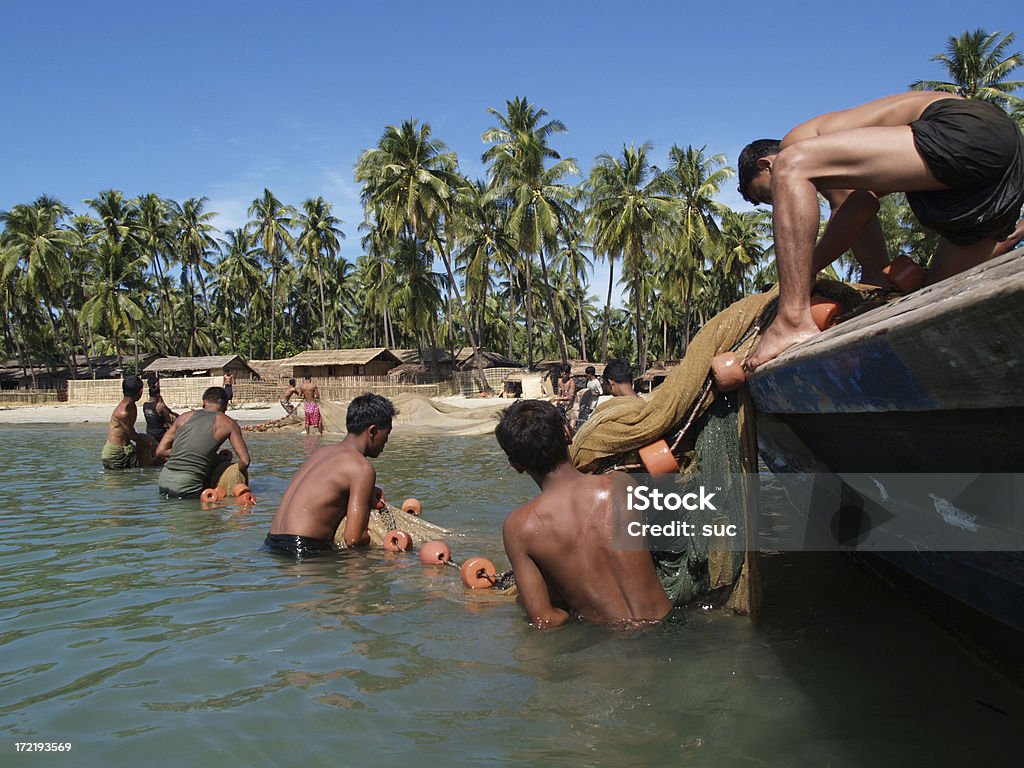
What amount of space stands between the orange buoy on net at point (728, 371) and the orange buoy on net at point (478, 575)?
204 cm

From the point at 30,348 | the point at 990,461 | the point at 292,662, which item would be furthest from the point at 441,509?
the point at 30,348

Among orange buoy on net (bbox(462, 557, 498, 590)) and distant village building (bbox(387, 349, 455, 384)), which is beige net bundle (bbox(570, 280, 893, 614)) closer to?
orange buoy on net (bbox(462, 557, 498, 590))

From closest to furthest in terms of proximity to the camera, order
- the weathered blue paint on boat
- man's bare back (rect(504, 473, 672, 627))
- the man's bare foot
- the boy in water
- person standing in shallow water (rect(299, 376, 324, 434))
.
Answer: the weathered blue paint on boat → the man's bare foot → man's bare back (rect(504, 473, 672, 627)) → the boy in water → person standing in shallow water (rect(299, 376, 324, 434))

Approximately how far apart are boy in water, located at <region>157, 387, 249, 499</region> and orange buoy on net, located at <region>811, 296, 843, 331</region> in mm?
6409

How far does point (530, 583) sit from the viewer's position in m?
3.38

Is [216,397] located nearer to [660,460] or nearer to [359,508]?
[359,508]

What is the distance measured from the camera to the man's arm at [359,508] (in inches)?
199

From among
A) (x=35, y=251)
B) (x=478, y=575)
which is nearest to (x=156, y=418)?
(x=478, y=575)

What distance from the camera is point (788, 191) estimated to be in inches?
103

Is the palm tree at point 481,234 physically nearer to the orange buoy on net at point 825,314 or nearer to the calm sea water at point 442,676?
the calm sea water at point 442,676

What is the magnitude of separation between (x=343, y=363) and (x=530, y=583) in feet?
124

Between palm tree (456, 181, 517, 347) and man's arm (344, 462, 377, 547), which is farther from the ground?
palm tree (456, 181, 517, 347)

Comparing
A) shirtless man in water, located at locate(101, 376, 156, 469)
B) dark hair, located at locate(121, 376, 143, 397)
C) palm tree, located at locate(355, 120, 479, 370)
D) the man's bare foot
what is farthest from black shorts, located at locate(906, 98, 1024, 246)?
palm tree, located at locate(355, 120, 479, 370)

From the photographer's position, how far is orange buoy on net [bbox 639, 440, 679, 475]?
3209 mm
